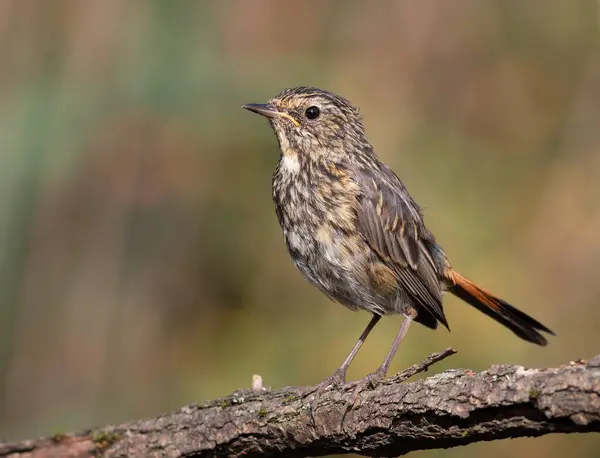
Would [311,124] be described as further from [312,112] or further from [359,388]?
[359,388]

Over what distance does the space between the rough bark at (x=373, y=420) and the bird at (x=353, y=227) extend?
52 cm

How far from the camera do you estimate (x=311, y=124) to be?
16.6 ft

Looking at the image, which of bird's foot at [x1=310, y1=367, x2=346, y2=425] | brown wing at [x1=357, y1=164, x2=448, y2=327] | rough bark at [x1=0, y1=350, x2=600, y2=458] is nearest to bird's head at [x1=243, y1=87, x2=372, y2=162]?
brown wing at [x1=357, y1=164, x2=448, y2=327]

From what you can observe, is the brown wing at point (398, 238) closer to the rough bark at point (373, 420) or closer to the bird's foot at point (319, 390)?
the bird's foot at point (319, 390)

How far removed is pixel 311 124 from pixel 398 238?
0.81 meters

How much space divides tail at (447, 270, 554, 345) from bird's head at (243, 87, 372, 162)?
973mm

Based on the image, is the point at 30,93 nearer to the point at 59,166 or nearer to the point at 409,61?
the point at 59,166

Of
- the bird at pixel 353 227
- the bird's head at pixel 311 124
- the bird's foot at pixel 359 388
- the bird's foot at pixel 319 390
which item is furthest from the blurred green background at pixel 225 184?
the bird's foot at pixel 359 388

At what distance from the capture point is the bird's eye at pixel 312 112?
200 inches

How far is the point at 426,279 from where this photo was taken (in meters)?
4.86

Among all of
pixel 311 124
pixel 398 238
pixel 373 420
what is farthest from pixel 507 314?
pixel 373 420

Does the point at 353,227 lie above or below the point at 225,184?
below

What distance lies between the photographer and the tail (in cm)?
502

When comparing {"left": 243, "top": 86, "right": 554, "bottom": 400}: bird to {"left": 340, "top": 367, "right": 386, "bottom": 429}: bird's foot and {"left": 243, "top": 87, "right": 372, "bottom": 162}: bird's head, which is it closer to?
{"left": 243, "top": 87, "right": 372, "bottom": 162}: bird's head
